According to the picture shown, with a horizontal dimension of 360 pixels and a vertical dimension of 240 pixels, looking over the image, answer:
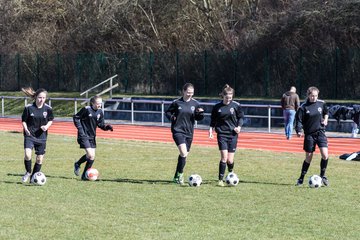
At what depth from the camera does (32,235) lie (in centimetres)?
1039

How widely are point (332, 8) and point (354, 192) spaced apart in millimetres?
25158

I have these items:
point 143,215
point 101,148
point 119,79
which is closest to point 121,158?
point 101,148

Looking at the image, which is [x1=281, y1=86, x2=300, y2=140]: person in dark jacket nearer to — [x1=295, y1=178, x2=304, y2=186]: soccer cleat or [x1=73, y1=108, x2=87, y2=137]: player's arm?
[x1=295, y1=178, x2=304, y2=186]: soccer cleat

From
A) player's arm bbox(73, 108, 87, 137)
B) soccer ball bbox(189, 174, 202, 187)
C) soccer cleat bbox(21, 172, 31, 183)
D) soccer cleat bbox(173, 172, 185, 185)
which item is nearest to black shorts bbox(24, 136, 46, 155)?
soccer cleat bbox(21, 172, 31, 183)

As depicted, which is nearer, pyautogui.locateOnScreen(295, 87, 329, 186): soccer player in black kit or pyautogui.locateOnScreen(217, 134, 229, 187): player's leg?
pyautogui.locateOnScreen(295, 87, 329, 186): soccer player in black kit

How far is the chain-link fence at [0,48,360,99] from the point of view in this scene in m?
37.3

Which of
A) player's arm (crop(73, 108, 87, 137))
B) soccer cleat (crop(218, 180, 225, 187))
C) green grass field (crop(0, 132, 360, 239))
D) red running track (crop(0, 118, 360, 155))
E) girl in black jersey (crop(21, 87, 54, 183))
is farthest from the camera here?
red running track (crop(0, 118, 360, 155))

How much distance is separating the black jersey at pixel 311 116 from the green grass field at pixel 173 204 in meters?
1.15

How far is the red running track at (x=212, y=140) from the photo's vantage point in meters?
26.0

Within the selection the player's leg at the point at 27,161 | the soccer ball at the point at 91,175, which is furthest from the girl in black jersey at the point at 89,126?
the player's leg at the point at 27,161

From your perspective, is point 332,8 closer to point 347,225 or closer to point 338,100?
point 338,100

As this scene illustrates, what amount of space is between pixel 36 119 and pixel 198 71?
28319mm

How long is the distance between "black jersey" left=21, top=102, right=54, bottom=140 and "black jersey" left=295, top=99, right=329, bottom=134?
15.7 feet

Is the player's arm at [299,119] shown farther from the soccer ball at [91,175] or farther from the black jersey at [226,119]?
the soccer ball at [91,175]
